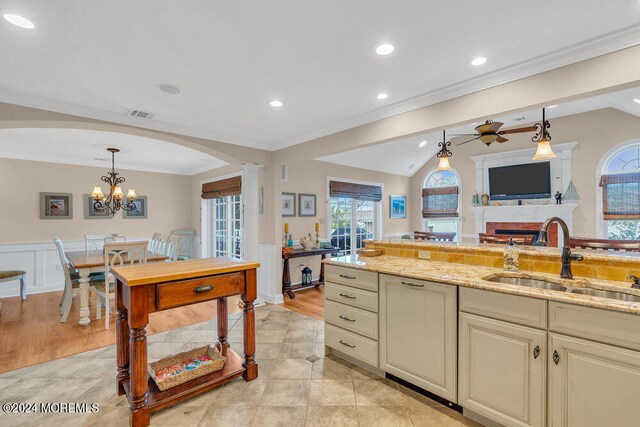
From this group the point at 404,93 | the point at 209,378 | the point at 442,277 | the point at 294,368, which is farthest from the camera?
the point at 404,93

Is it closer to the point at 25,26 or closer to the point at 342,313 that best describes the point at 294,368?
the point at 342,313

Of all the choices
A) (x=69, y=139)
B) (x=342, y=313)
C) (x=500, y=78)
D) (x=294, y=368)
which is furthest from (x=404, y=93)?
(x=69, y=139)

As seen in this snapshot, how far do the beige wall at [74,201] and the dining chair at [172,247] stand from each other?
2250 mm

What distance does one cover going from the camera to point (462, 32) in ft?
6.02

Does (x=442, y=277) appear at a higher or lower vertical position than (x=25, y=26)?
lower

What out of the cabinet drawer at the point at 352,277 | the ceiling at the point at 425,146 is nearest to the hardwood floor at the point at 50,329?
the cabinet drawer at the point at 352,277

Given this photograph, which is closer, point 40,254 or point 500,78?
point 500,78

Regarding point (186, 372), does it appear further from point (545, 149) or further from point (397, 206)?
point (397, 206)

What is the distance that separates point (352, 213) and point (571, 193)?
13.2 feet

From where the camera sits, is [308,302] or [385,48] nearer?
[385,48]

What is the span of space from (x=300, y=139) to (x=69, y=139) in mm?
3359

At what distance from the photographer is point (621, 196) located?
4969mm

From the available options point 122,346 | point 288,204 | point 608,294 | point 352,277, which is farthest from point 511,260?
point 288,204

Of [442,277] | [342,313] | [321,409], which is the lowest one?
[321,409]
